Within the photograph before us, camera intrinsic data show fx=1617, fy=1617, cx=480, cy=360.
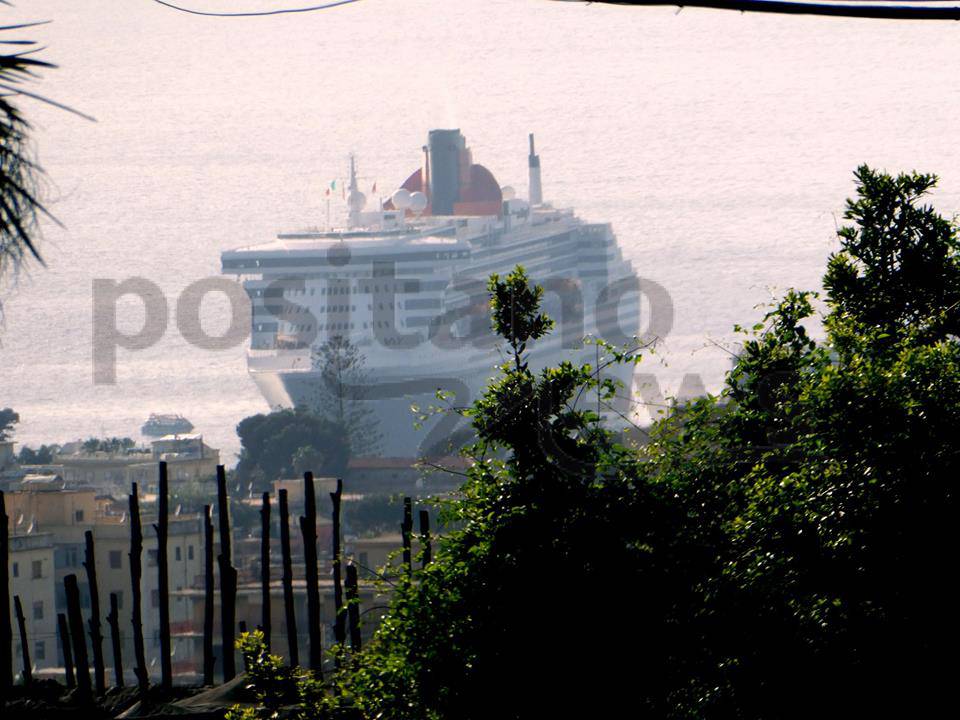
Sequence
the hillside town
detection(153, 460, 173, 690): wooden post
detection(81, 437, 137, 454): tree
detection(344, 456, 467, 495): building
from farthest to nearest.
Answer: detection(81, 437, 137, 454): tree
detection(344, 456, 467, 495): building
the hillside town
detection(153, 460, 173, 690): wooden post

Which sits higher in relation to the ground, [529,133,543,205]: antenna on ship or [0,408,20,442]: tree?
[529,133,543,205]: antenna on ship

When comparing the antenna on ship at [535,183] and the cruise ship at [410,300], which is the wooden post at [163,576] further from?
the antenna on ship at [535,183]

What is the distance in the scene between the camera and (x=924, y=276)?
11.2 meters

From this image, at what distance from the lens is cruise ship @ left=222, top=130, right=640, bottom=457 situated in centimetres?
9256

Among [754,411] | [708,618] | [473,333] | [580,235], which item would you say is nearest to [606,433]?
[754,411]

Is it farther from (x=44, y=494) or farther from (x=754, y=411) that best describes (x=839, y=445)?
(x=44, y=494)

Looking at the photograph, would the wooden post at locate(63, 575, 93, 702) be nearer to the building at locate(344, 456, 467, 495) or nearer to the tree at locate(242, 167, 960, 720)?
the tree at locate(242, 167, 960, 720)

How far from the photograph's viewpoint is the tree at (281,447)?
7900 cm

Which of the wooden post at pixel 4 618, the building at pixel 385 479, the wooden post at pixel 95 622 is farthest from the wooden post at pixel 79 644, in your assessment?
the building at pixel 385 479

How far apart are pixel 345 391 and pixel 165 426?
75.8ft

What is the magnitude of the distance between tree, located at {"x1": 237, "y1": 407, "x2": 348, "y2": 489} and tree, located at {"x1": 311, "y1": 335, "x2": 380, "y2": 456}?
6.70 metres

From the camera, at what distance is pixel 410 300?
96.6 metres

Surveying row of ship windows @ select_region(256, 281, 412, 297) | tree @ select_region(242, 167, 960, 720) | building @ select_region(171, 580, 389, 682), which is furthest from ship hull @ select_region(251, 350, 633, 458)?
tree @ select_region(242, 167, 960, 720)

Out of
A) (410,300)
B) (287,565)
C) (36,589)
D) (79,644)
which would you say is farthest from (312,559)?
(410,300)
